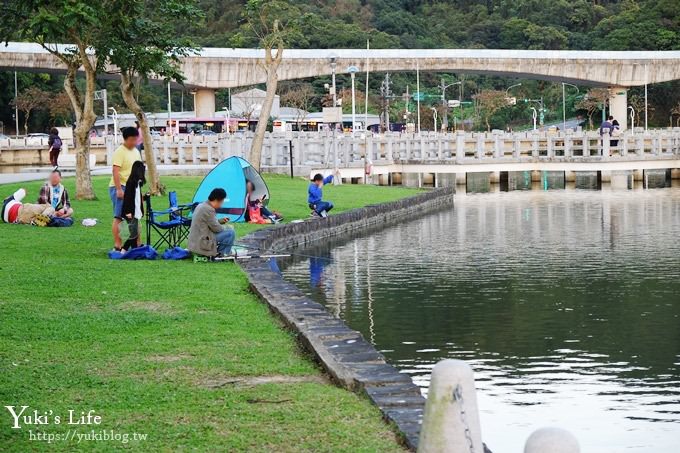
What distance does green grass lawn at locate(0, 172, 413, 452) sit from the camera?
7.91m

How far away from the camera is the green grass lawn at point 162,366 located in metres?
7.91

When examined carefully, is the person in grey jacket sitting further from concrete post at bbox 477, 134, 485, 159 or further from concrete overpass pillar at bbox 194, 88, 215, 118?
concrete overpass pillar at bbox 194, 88, 215, 118

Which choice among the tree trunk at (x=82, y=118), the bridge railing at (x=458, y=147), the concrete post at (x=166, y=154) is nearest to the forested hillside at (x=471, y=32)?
the bridge railing at (x=458, y=147)

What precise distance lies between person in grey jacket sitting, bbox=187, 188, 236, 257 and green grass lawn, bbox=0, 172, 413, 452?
2.19ft

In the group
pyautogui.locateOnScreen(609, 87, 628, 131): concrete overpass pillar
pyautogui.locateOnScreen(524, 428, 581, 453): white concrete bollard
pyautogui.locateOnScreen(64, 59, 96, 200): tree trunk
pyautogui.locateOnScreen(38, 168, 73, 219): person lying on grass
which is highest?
pyautogui.locateOnScreen(609, 87, 628, 131): concrete overpass pillar

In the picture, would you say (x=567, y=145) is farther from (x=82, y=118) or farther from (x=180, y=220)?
(x=180, y=220)

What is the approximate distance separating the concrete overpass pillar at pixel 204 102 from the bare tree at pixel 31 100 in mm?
13229

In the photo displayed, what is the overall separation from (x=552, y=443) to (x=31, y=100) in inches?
3555

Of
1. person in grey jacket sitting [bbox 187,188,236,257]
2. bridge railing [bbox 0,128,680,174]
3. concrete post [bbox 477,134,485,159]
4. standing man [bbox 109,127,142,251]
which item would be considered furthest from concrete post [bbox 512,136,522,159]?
standing man [bbox 109,127,142,251]

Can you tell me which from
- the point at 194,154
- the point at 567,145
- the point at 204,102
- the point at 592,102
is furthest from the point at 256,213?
the point at 592,102

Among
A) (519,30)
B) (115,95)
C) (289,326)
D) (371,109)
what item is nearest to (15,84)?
(115,95)

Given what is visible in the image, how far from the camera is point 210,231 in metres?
17.5

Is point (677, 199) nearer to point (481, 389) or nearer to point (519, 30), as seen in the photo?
point (481, 389)

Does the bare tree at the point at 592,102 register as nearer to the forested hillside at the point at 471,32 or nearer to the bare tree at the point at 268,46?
the forested hillside at the point at 471,32
